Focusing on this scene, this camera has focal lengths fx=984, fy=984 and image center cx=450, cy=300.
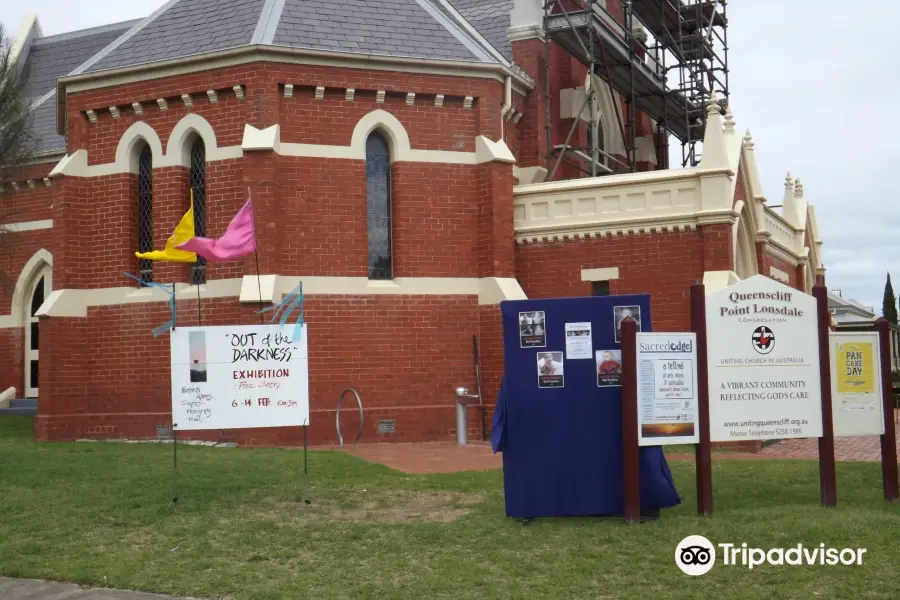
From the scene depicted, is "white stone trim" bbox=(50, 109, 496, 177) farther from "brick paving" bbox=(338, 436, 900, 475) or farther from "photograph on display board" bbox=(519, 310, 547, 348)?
"photograph on display board" bbox=(519, 310, 547, 348)

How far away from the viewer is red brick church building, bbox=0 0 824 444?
19.5 metres

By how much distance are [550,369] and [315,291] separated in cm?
1018

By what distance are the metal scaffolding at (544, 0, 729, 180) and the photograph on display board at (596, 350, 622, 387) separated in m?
13.9

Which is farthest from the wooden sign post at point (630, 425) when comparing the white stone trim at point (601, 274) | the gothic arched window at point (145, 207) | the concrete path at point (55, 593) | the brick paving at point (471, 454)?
the gothic arched window at point (145, 207)

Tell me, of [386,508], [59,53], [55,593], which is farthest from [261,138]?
[59,53]

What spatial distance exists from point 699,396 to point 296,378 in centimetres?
479

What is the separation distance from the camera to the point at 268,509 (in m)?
11.3

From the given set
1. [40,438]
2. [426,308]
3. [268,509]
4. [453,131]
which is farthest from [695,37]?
[268,509]

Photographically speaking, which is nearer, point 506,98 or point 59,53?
point 506,98

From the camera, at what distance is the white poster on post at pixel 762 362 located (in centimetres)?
1019

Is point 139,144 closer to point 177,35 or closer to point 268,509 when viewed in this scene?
point 177,35

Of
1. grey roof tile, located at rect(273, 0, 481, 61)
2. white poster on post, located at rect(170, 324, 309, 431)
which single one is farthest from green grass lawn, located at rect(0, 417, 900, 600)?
grey roof tile, located at rect(273, 0, 481, 61)

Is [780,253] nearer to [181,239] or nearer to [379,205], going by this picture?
[379,205]

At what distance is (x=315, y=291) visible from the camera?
19562mm
